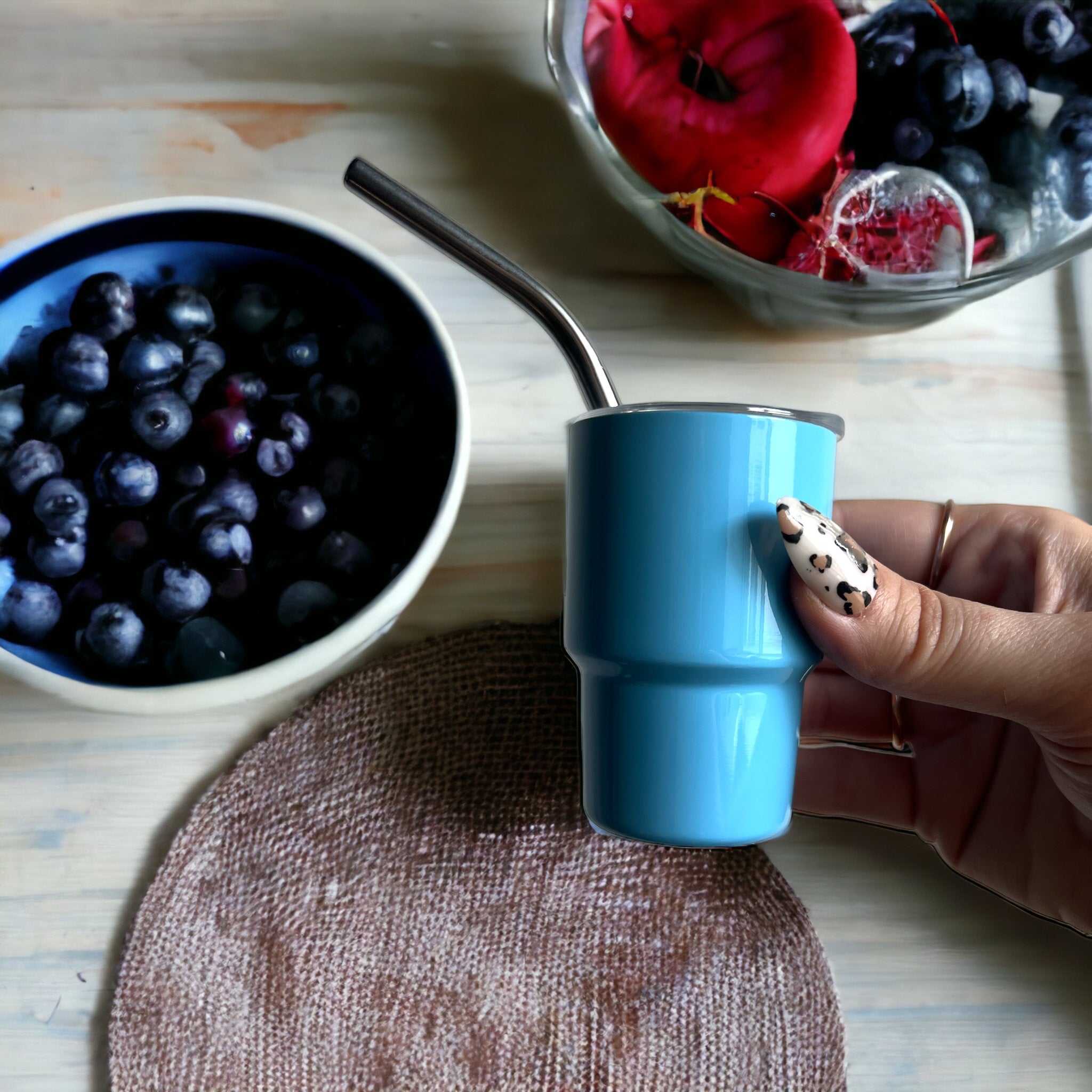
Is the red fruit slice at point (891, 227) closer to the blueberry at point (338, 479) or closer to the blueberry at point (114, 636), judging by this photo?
the blueberry at point (338, 479)

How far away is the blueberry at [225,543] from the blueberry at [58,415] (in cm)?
9

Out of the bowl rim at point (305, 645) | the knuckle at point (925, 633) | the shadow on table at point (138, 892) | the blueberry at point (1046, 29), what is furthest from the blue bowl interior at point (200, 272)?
the blueberry at point (1046, 29)

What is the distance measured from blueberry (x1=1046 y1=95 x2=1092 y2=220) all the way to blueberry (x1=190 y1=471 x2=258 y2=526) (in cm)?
41

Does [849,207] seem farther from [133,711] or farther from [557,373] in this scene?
[133,711]

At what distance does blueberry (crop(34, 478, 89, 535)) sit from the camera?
39 centimetres

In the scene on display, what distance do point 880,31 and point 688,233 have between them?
129mm

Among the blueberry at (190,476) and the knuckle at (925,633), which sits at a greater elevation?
the blueberry at (190,476)

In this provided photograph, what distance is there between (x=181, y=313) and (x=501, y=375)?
17 centimetres

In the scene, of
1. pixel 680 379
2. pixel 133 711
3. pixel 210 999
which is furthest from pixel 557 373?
pixel 210 999

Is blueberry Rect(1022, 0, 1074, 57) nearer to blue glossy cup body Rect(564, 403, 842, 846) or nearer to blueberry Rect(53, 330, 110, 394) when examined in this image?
blue glossy cup body Rect(564, 403, 842, 846)

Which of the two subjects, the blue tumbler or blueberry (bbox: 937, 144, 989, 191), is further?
blueberry (bbox: 937, 144, 989, 191)

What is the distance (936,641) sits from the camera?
0.32m

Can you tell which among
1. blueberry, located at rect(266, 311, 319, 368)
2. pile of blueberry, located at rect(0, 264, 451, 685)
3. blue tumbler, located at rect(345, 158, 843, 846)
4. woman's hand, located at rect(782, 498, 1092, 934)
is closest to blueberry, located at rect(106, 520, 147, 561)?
pile of blueberry, located at rect(0, 264, 451, 685)

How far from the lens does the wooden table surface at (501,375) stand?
0.47m
